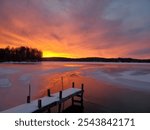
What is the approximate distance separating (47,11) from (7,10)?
1.89 metres

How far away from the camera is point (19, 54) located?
2527 inches

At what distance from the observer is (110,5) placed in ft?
26.6

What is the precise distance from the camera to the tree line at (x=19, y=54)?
58.5m

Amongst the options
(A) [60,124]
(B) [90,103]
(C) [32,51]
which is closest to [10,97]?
(B) [90,103]

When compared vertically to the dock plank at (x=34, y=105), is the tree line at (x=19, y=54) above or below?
above

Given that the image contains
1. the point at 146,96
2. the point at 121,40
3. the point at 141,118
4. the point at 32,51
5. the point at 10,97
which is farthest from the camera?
the point at 32,51

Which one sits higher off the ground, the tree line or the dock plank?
the tree line

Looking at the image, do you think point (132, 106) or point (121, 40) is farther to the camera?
point (121, 40)

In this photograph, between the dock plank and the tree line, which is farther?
the tree line

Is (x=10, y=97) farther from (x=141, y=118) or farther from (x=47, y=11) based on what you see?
(x=141, y=118)

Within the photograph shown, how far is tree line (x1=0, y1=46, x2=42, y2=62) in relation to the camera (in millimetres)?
58531

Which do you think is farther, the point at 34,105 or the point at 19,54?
the point at 19,54

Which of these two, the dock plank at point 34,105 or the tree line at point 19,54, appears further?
the tree line at point 19,54

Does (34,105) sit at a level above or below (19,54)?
below
